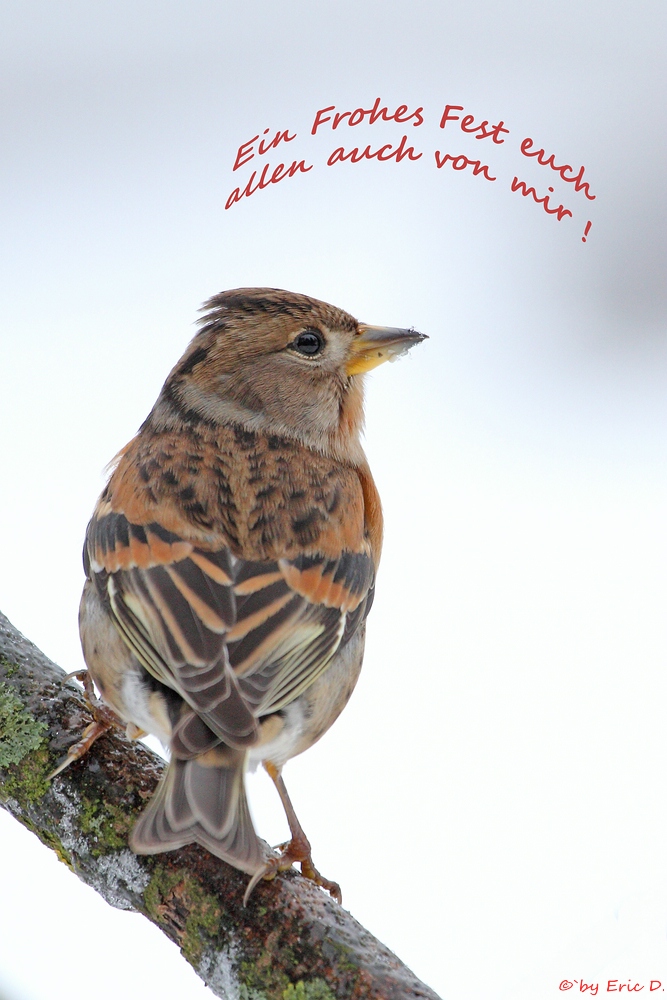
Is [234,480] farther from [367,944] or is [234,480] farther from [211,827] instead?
[367,944]

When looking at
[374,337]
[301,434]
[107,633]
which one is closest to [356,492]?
[301,434]

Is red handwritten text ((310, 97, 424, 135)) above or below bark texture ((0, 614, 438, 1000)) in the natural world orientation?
above

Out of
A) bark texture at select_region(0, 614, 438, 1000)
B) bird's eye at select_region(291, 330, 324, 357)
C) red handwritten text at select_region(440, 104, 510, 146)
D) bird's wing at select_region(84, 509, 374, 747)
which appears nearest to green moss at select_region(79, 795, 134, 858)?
bark texture at select_region(0, 614, 438, 1000)

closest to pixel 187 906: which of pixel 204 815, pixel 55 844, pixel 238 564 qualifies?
pixel 204 815

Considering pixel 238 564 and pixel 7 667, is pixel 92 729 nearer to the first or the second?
pixel 7 667

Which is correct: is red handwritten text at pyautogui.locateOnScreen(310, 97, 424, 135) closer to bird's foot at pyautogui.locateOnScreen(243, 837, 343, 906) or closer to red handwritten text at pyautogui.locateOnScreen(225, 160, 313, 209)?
red handwritten text at pyautogui.locateOnScreen(225, 160, 313, 209)

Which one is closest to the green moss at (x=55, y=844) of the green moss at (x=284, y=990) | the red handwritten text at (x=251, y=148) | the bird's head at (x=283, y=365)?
the green moss at (x=284, y=990)
